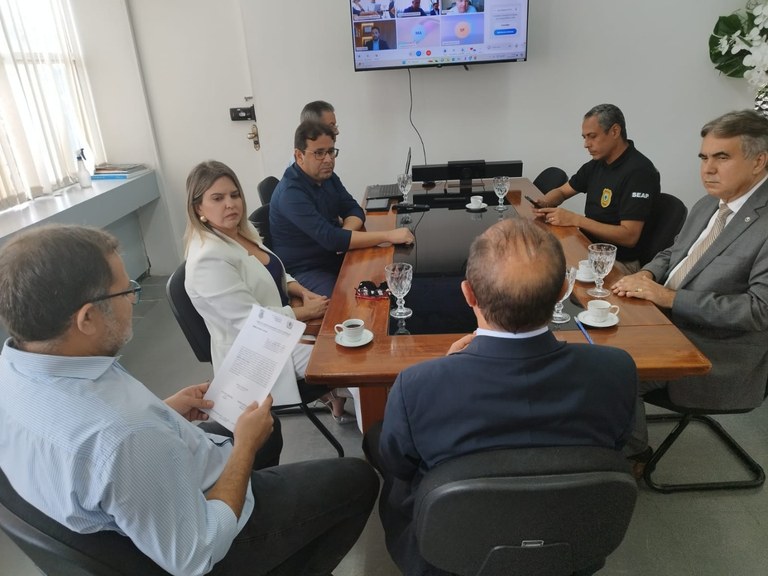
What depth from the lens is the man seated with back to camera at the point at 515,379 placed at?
3.14ft

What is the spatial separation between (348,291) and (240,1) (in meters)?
2.78

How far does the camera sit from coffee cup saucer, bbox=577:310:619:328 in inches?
59.6

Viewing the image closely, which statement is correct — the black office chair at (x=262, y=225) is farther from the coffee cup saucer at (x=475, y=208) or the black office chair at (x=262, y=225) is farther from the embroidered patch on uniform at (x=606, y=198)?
the embroidered patch on uniform at (x=606, y=198)

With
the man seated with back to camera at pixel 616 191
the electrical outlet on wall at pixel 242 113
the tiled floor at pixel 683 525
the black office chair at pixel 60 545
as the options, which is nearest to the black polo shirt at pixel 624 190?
the man seated with back to camera at pixel 616 191

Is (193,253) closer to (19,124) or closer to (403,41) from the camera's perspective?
(19,124)

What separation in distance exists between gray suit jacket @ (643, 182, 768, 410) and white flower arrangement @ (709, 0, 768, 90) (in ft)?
6.24

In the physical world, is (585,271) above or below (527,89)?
below

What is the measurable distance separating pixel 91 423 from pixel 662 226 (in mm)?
2392

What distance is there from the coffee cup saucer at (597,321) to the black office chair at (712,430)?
0.44m

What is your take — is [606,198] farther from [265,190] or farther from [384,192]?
[265,190]

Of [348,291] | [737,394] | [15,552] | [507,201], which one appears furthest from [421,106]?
[15,552]

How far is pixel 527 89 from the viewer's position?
12.4 ft

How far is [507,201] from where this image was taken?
286 cm

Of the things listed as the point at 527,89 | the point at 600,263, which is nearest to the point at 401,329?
the point at 600,263
